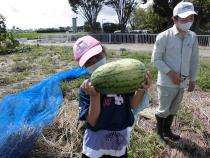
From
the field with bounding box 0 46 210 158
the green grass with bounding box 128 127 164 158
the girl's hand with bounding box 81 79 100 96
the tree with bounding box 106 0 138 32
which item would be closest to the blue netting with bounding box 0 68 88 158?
the field with bounding box 0 46 210 158

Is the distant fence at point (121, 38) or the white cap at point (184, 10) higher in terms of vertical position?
the white cap at point (184, 10)

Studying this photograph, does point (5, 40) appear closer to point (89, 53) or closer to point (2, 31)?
point (2, 31)

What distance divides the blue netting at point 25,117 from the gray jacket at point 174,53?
1525 millimetres

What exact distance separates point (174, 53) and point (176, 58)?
69 mm

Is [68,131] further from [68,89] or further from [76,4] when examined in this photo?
[76,4]

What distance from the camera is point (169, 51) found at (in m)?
4.82

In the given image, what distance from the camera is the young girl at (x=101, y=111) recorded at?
9.50ft

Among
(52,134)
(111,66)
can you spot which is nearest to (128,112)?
(111,66)

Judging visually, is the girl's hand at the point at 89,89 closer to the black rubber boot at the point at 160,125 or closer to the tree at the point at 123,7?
the black rubber boot at the point at 160,125

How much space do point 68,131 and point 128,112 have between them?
1.88m

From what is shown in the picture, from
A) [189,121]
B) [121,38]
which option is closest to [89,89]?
[189,121]

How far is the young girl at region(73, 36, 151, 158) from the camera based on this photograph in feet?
9.50

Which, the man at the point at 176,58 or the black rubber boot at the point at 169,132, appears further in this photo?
the black rubber boot at the point at 169,132

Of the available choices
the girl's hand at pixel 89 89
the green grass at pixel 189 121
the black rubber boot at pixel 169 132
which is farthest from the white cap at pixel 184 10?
the girl's hand at pixel 89 89
